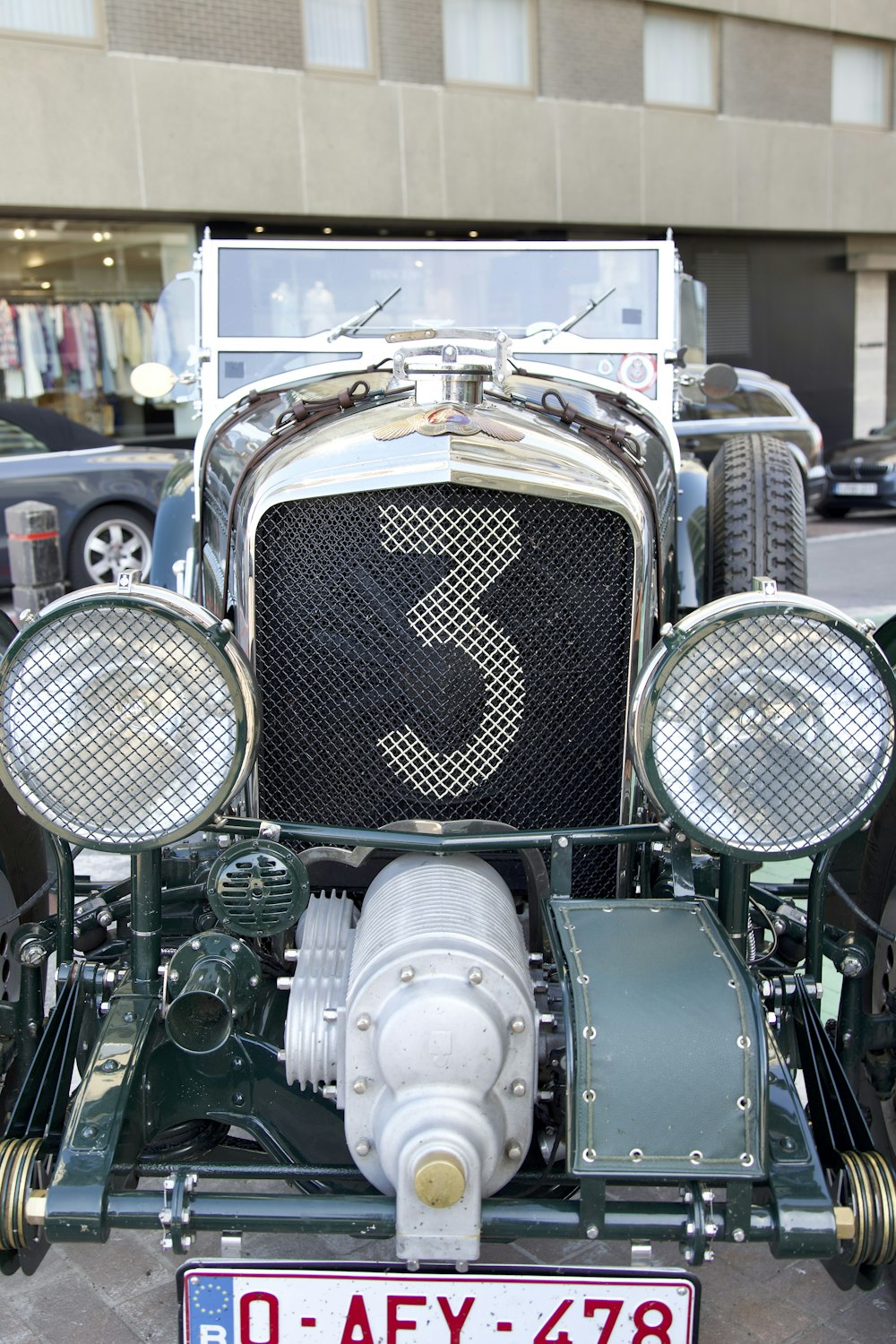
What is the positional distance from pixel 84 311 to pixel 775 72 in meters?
10.1

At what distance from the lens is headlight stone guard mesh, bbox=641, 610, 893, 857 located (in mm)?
1887

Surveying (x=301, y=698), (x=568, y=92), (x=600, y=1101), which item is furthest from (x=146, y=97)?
(x=600, y=1101)

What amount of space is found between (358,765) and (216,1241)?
3.98 feet

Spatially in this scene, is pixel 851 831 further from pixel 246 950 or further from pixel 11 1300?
pixel 11 1300

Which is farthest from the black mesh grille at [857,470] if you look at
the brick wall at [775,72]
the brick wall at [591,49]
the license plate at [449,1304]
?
the license plate at [449,1304]

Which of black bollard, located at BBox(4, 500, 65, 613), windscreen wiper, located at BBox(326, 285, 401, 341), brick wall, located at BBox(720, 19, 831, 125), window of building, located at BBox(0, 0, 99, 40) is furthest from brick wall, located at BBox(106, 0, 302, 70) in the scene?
windscreen wiper, located at BBox(326, 285, 401, 341)

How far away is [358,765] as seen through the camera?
2275mm

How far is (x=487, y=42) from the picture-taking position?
47.8 ft

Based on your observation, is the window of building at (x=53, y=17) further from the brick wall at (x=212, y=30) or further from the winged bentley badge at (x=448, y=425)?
the winged bentley badge at (x=448, y=425)

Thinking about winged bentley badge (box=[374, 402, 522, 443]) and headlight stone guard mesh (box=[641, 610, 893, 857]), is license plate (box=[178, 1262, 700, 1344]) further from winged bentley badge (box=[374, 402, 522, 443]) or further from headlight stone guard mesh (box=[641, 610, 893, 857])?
winged bentley badge (box=[374, 402, 522, 443])

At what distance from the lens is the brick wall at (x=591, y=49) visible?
49.0 feet

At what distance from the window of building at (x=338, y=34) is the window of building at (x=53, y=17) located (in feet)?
7.62

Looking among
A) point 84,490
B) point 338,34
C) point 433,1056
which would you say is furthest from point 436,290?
point 338,34

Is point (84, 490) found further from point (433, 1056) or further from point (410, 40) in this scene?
point (433, 1056)
